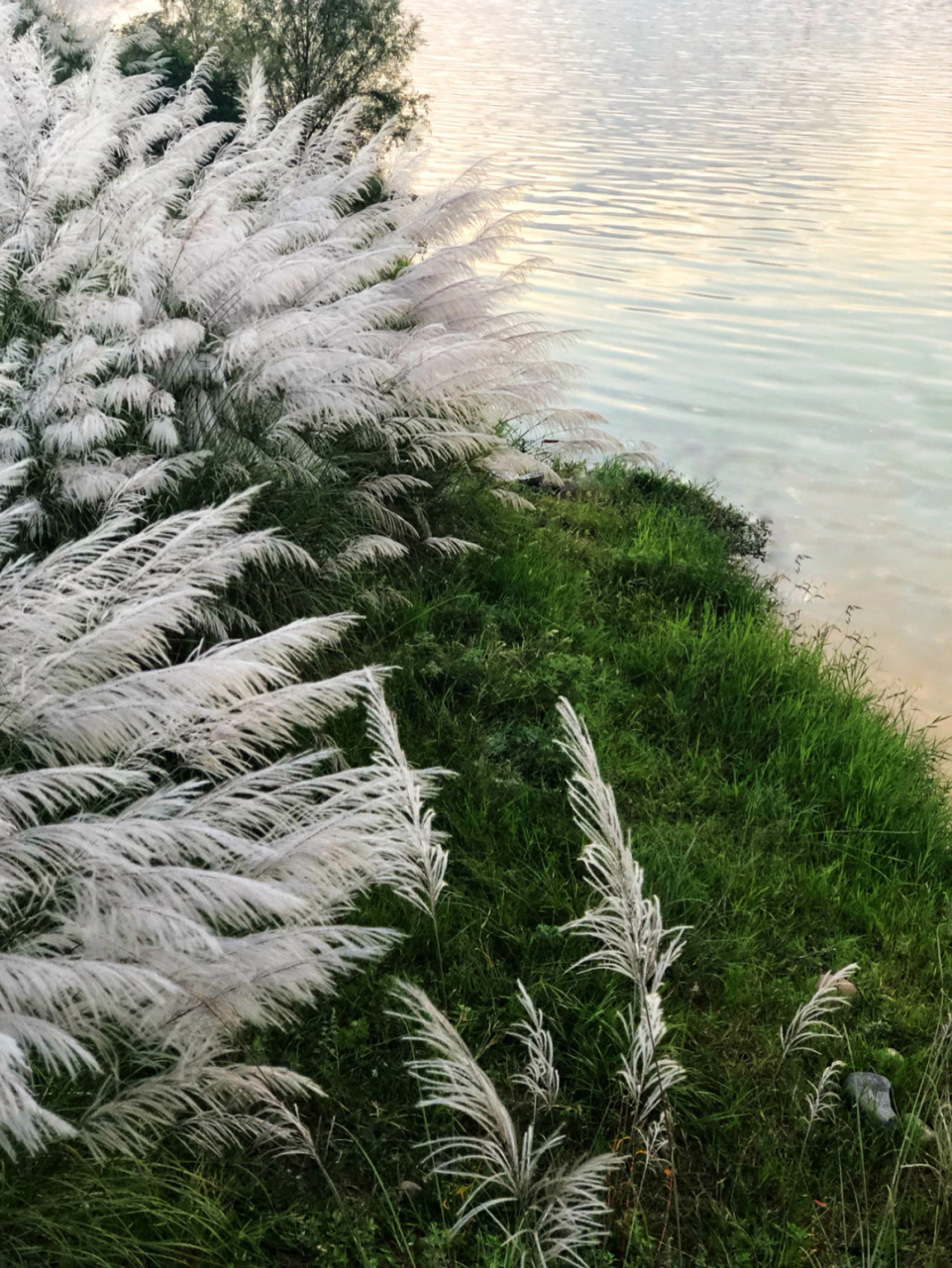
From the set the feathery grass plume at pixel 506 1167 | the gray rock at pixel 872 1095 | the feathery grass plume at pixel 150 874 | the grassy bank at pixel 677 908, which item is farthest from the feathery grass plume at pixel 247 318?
the gray rock at pixel 872 1095

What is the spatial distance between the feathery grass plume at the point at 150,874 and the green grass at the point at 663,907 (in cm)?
30

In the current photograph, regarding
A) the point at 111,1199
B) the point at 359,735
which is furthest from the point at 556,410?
the point at 111,1199

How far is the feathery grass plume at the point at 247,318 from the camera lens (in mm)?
3807

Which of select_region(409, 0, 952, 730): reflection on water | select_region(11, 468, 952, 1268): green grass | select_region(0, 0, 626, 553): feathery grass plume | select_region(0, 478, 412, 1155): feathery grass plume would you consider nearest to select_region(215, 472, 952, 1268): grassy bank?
select_region(11, 468, 952, 1268): green grass

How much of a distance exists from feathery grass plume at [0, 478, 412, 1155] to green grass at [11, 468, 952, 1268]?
0.30 m

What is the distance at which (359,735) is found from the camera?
3.41 metres

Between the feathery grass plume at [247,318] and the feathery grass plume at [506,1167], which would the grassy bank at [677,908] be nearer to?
the feathery grass plume at [506,1167]

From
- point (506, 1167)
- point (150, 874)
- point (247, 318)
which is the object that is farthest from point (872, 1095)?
point (247, 318)

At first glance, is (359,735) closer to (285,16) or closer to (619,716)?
(619,716)

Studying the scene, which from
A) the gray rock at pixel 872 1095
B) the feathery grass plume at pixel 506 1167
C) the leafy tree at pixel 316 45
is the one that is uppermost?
the leafy tree at pixel 316 45

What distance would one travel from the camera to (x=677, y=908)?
9.47ft

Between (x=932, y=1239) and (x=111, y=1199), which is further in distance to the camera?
(x=932, y=1239)

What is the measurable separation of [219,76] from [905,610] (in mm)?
11605

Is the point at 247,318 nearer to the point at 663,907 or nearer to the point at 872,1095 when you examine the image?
the point at 663,907
